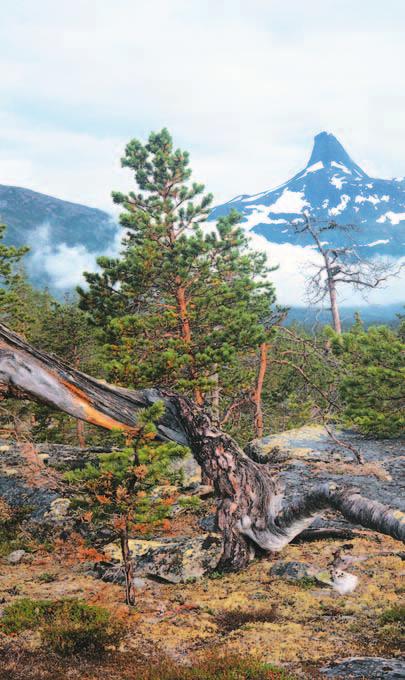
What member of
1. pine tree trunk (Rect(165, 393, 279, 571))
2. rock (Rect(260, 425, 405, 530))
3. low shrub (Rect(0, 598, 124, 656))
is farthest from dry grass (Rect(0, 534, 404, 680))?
rock (Rect(260, 425, 405, 530))

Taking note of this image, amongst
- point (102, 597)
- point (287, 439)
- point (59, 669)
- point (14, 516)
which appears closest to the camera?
point (59, 669)

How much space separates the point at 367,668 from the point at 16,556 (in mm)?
9689

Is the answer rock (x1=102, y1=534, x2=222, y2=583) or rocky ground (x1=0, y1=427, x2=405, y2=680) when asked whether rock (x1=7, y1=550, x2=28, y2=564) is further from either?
rock (x1=102, y1=534, x2=222, y2=583)

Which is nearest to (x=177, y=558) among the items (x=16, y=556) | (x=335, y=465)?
(x=16, y=556)

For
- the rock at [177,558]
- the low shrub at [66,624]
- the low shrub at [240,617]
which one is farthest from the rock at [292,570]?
the low shrub at [66,624]

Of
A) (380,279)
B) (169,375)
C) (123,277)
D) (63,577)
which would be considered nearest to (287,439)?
(169,375)

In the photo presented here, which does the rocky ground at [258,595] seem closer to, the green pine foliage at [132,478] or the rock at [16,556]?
the rock at [16,556]

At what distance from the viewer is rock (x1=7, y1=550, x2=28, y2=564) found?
40.0 ft

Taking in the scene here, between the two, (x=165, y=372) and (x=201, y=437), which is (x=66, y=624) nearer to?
(x=201, y=437)

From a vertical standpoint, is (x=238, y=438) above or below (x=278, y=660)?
below

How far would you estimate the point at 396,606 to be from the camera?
24.6 feet

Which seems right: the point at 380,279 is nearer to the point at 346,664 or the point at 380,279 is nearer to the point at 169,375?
the point at 169,375

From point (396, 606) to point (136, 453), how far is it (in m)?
4.66

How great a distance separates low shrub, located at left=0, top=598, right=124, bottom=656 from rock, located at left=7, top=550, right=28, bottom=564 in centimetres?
424
